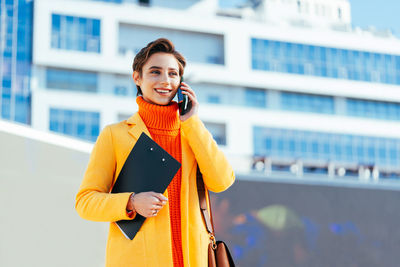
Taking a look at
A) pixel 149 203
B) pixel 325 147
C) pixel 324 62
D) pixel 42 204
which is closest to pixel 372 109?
pixel 324 62

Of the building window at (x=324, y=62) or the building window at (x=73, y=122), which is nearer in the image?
the building window at (x=73, y=122)

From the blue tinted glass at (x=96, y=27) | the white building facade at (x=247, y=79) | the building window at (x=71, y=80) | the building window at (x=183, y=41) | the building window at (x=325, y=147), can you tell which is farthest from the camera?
the building window at (x=325, y=147)

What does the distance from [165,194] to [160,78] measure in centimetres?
44

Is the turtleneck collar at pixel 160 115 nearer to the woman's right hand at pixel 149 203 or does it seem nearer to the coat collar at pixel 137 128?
the coat collar at pixel 137 128

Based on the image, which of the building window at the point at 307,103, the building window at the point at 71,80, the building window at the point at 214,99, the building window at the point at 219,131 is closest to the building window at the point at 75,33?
the building window at the point at 71,80

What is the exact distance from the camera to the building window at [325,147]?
1478 inches

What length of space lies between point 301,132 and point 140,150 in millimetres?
36611

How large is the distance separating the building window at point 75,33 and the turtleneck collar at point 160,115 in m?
33.7

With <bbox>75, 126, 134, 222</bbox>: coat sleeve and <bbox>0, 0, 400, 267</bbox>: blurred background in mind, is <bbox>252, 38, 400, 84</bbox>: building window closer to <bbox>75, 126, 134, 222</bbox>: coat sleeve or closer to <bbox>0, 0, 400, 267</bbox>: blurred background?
<bbox>0, 0, 400, 267</bbox>: blurred background

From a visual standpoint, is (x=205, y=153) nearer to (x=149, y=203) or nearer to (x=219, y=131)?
(x=149, y=203)

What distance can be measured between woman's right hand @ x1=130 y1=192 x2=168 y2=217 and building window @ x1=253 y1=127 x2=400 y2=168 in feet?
113

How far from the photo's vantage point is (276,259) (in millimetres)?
6902

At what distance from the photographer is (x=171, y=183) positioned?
2.41 metres

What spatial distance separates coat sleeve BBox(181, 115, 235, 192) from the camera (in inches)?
93.6
